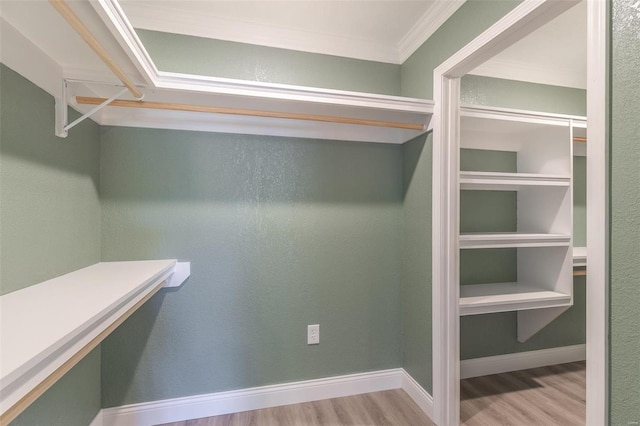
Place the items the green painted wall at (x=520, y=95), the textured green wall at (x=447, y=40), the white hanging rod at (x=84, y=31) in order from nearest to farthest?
the white hanging rod at (x=84, y=31) < the textured green wall at (x=447, y=40) < the green painted wall at (x=520, y=95)

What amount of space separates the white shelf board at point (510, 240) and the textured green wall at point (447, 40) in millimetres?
839

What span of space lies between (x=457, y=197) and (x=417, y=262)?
0.47m

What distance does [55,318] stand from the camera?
0.69 meters

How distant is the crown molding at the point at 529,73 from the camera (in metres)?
1.98

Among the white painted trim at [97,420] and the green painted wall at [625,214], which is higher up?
the green painted wall at [625,214]

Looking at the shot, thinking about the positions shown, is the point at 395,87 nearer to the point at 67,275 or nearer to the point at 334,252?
the point at 334,252

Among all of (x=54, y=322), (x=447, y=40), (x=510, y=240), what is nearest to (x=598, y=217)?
(x=510, y=240)

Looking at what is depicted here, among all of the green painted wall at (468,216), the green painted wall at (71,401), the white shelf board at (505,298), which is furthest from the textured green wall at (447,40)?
the green painted wall at (71,401)

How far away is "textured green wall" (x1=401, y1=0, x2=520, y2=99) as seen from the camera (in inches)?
47.5

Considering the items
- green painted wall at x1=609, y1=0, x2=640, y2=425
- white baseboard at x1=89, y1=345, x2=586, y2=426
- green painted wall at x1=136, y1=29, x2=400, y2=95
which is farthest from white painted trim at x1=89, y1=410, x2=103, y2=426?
green painted wall at x1=609, y1=0, x2=640, y2=425

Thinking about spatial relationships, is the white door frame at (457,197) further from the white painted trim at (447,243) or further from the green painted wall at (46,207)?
the green painted wall at (46,207)

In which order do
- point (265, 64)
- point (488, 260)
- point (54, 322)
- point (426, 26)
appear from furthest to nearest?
point (488, 260), point (265, 64), point (426, 26), point (54, 322)

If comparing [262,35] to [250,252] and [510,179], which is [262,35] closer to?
[250,252]

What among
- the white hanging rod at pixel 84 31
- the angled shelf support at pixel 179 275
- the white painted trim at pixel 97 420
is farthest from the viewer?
the angled shelf support at pixel 179 275
